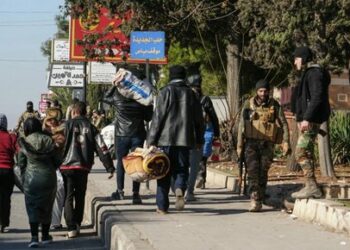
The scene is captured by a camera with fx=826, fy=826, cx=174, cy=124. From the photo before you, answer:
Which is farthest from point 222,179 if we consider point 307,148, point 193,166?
point 307,148

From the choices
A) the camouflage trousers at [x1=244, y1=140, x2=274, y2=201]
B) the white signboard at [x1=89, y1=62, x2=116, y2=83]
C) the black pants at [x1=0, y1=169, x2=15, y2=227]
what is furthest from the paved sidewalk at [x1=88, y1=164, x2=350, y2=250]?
the white signboard at [x1=89, y1=62, x2=116, y2=83]

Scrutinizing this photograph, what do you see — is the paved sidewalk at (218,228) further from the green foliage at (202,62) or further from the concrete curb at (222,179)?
the green foliage at (202,62)

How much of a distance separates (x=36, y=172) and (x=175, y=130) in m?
1.83

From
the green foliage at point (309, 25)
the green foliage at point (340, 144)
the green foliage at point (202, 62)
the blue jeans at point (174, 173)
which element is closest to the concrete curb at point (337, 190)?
the green foliage at point (309, 25)

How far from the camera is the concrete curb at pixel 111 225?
842 cm

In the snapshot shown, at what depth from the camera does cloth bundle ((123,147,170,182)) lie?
10.2 meters

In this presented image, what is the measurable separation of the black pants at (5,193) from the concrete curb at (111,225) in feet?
4.09

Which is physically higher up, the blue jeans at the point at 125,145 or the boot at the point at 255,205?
the blue jeans at the point at 125,145

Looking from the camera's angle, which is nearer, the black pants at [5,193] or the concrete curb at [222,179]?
the black pants at [5,193]

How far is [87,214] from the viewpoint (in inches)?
531

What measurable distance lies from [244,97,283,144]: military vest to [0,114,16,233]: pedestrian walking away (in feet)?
10.9

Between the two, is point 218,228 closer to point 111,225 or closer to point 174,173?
point 111,225

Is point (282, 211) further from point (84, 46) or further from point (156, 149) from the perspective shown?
point (84, 46)

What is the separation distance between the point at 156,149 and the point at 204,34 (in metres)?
11.2
